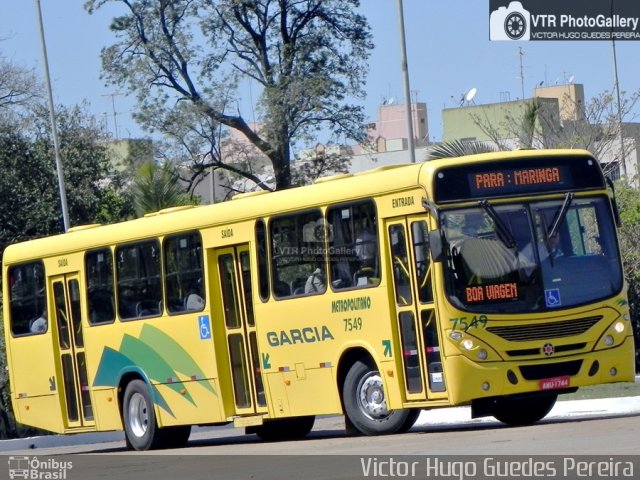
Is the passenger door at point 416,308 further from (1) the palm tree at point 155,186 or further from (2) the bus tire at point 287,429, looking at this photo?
(1) the palm tree at point 155,186

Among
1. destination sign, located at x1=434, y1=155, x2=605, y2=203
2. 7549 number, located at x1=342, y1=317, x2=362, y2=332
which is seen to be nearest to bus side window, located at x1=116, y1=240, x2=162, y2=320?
7549 number, located at x1=342, y1=317, x2=362, y2=332

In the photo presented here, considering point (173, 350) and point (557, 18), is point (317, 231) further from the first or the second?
point (557, 18)

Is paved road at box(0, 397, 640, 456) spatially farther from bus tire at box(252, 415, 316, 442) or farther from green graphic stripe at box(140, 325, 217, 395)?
green graphic stripe at box(140, 325, 217, 395)

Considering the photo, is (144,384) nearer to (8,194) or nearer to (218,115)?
(218,115)

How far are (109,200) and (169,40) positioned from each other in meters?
9.03

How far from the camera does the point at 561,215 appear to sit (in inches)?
583

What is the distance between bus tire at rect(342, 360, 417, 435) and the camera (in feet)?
50.4

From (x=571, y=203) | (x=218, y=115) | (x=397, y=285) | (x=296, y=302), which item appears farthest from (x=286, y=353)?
(x=218, y=115)

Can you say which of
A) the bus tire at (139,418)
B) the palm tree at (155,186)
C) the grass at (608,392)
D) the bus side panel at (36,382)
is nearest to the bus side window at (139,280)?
the bus tire at (139,418)

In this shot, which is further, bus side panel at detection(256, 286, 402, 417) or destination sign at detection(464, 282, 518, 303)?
bus side panel at detection(256, 286, 402, 417)

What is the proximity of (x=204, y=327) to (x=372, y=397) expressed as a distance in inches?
121

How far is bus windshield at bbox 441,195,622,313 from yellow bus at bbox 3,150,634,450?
0.06ft

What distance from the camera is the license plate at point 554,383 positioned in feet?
47.8

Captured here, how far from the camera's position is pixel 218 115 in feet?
120
